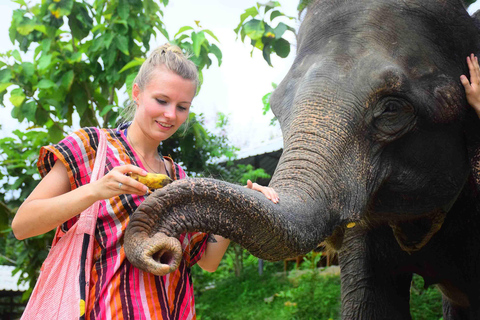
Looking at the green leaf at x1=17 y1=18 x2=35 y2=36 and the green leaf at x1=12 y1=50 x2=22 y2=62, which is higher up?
the green leaf at x1=17 y1=18 x2=35 y2=36

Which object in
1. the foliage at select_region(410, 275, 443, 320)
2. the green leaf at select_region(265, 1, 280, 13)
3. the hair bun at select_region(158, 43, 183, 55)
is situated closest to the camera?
the hair bun at select_region(158, 43, 183, 55)

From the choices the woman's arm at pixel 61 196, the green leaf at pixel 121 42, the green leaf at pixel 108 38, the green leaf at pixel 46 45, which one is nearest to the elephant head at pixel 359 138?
the woman's arm at pixel 61 196

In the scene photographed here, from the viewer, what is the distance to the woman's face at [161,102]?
1965 mm

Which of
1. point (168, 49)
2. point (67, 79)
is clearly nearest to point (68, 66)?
point (67, 79)

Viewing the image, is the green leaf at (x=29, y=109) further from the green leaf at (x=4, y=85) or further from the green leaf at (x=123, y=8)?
the green leaf at (x=123, y=8)

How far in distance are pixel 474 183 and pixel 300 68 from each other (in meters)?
1.01

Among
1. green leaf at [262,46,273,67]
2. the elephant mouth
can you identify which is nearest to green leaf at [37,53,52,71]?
green leaf at [262,46,273,67]

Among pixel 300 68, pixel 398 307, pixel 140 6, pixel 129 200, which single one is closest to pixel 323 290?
pixel 398 307

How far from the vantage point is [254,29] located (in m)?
4.06

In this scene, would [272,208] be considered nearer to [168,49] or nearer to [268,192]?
[268,192]

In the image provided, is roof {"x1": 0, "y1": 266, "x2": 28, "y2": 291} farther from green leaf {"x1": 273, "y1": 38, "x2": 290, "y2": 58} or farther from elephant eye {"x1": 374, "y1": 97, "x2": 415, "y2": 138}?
elephant eye {"x1": 374, "y1": 97, "x2": 415, "y2": 138}

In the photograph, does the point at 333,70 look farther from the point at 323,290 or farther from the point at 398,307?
the point at 323,290

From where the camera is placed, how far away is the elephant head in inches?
64.7

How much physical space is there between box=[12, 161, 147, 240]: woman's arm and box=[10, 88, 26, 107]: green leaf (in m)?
2.86
